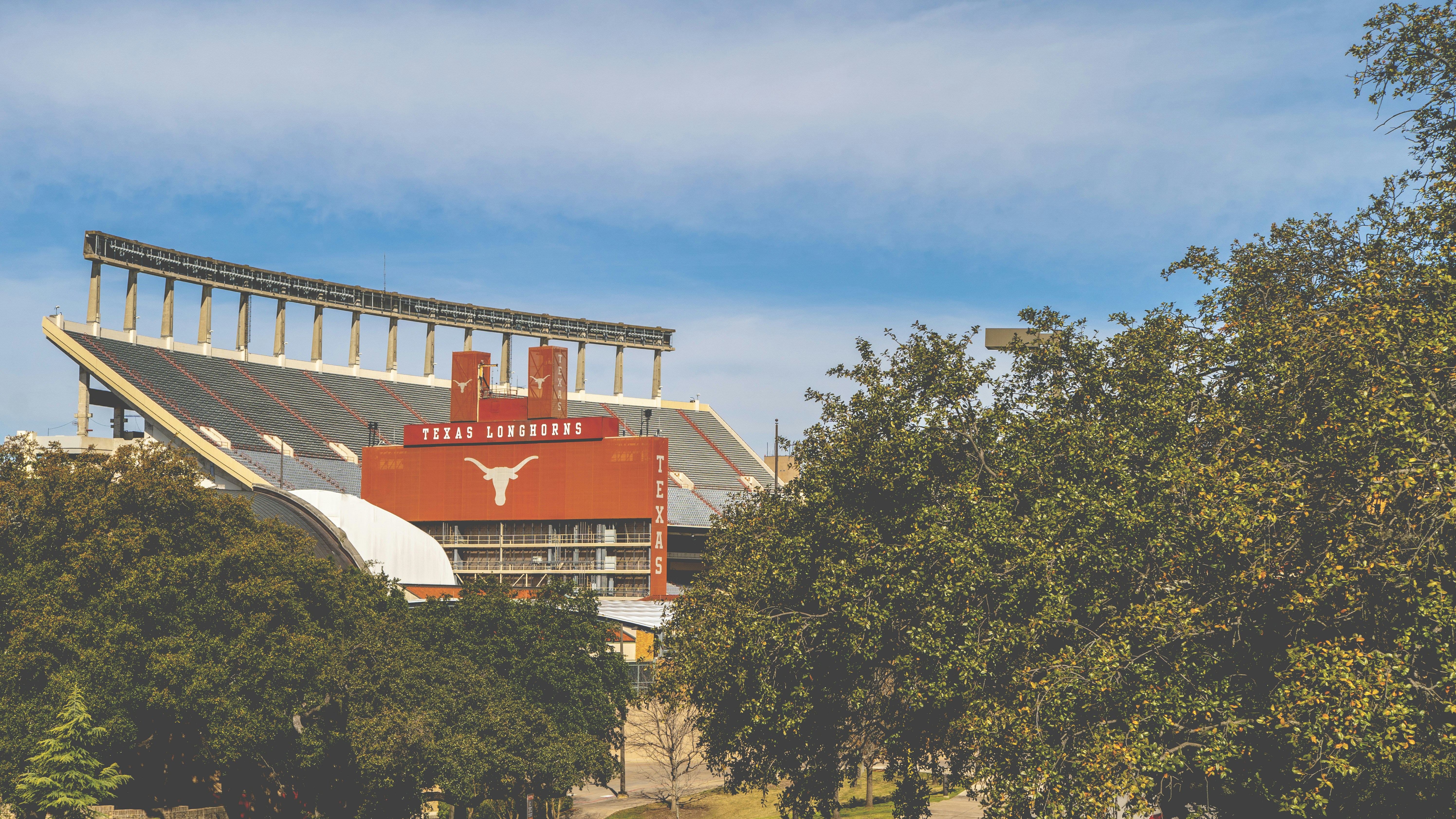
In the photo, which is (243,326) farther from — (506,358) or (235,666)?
(235,666)

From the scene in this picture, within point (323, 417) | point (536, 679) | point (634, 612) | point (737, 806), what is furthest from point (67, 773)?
point (323, 417)

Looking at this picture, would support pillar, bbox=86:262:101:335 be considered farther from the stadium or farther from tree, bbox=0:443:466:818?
tree, bbox=0:443:466:818

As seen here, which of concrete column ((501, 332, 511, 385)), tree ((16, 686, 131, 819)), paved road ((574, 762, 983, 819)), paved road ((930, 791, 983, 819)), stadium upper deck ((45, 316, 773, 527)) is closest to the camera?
tree ((16, 686, 131, 819))

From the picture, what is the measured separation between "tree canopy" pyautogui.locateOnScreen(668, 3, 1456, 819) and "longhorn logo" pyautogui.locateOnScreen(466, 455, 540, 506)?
76.8 metres

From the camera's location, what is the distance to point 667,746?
189 feet

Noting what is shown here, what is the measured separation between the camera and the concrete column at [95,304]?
117750mm

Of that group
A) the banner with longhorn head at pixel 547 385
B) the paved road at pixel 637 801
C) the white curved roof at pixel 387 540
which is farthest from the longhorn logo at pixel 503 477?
the paved road at pixel 637 801

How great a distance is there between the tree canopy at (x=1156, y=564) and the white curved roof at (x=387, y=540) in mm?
58029

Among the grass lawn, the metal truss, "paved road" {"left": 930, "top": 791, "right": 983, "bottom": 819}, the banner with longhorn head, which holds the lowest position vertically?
the grass lawn

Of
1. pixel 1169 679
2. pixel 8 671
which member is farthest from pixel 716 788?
pixel 1169 679

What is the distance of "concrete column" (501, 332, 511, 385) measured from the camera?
15162 centimetres

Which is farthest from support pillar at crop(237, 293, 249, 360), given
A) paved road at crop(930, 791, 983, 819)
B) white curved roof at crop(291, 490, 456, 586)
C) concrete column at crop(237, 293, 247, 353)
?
paved road at crop(930, 791, 983, 819)

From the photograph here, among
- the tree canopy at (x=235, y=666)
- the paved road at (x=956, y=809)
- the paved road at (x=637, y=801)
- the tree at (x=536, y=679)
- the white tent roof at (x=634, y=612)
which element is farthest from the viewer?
the white tent roof at (x=634, y=612)

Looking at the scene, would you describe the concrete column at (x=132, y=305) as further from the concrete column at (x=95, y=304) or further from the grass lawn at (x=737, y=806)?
the grass lawn at (x=737, y=806)
